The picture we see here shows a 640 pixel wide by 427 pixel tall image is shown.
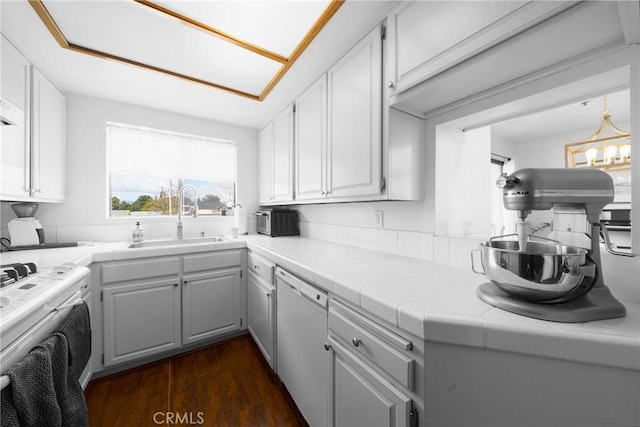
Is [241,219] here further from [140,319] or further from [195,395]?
[195,395]

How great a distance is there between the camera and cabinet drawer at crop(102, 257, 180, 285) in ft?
5.80

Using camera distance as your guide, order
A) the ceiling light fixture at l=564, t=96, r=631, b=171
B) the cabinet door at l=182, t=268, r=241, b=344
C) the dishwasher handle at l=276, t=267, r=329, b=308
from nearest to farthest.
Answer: the ceiling light fixture at l=564, t=96, r=631, b=171 < the dishwasher handle at l=276, t=267, r=329, b=308 < the cabinet door at l=182, t=268, r=241, b=344

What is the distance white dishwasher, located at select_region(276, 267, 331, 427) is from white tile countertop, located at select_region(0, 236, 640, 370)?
0.11 m

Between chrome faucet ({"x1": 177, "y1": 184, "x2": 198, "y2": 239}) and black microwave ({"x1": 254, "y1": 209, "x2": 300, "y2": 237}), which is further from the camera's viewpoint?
black microwave ({"x1": 254, "y1": 209, "x2": 300, "y2": 237})

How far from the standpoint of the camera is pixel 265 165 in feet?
9.25

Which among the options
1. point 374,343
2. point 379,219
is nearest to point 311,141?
point 379,219

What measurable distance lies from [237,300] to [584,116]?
2643 mm

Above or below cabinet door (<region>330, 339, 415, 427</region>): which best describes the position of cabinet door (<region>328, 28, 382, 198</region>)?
above

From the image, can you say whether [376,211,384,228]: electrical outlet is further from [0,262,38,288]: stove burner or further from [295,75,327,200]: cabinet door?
[0,262,38,288]: stove burner

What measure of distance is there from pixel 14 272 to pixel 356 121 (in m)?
1.86

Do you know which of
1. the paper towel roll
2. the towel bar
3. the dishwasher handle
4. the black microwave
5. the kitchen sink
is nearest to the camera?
the towel bar

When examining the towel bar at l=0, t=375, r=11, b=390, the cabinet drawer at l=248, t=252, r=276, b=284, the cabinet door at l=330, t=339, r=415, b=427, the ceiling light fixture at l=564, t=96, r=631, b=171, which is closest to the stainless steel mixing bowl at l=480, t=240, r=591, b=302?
the cabinet door at l=330, t=339, r=415, b=427

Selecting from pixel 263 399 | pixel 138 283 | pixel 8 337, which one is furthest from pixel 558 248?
pixel 138 283

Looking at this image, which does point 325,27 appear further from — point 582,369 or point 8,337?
point 8,337
